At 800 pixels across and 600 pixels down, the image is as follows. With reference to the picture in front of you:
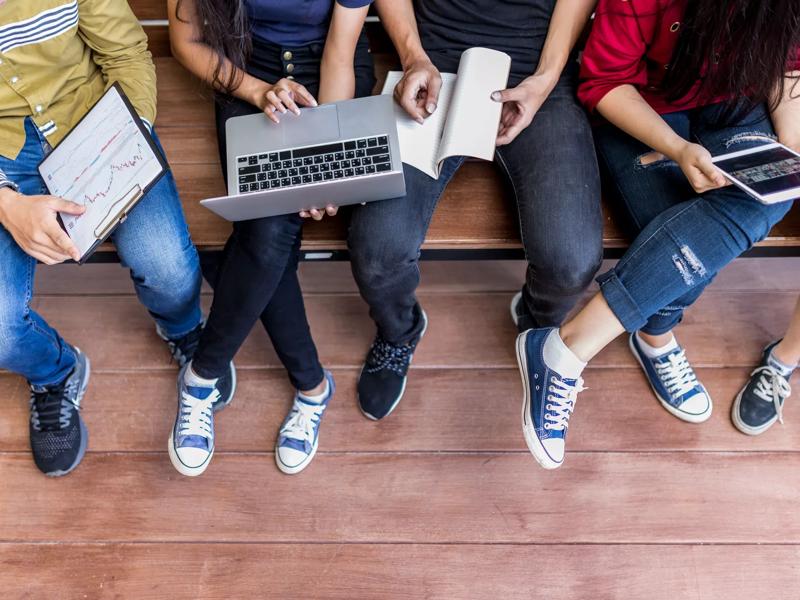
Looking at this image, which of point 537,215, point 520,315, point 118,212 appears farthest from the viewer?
point 520,315

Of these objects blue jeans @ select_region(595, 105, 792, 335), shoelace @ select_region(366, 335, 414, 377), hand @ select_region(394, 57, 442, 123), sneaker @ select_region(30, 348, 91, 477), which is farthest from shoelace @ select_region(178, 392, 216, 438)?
blue jeans @ select_region(595, 105, 792, 335)

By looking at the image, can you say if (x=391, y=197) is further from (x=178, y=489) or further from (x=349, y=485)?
(x=178, y=489)

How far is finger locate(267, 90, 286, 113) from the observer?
3.84 feet

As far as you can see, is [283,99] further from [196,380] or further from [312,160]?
[196,380]

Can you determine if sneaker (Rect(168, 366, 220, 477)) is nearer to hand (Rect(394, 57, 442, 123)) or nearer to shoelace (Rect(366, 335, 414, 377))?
shoelace (Rect(366, 335, 414, 377))

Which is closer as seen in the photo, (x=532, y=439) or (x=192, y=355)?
(x=532, y=439)

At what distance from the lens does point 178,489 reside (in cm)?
136

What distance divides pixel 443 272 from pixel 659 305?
1.99 ft

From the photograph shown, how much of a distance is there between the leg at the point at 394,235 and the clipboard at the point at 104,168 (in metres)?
0.34

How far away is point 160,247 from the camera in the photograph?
3.99ft

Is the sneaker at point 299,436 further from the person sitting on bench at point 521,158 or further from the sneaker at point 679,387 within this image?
the sneaker at point 679,387

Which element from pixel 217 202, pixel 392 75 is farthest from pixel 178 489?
pixel 392 75

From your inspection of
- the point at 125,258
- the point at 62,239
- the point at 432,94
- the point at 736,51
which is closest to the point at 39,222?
the point at 62,239

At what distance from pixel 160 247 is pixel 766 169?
41.4 inches
